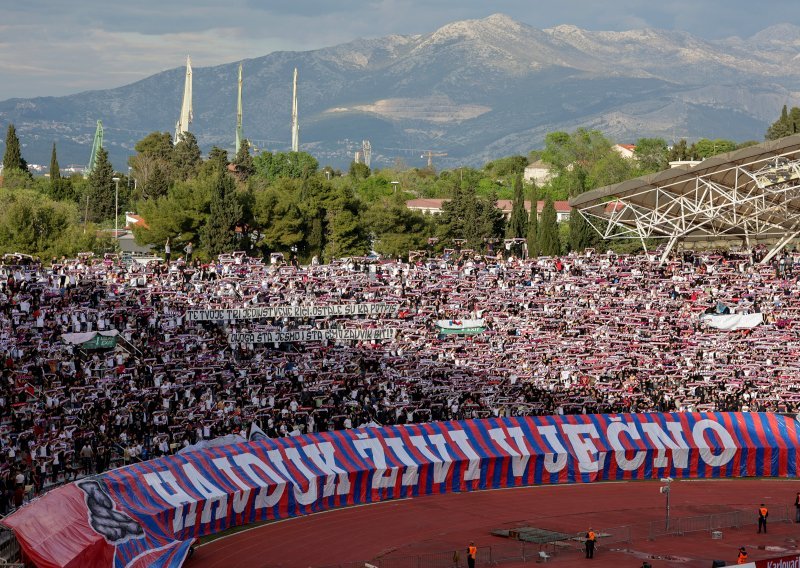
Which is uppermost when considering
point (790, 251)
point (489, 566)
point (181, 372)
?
point (790, 251)

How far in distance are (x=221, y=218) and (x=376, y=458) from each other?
34.5m

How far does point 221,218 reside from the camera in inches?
2931

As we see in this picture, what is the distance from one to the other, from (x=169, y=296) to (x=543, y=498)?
20880mm

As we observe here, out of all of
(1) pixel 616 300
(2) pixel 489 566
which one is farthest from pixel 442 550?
(1) pixel 616 300

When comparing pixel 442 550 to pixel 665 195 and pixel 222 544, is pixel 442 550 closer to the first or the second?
pixel 222 544

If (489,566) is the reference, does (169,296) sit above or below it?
above

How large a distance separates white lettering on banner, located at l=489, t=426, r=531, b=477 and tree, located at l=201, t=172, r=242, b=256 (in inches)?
1312

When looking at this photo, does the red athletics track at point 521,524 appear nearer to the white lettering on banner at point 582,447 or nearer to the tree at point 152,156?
the white lettering on banner at point 582,447

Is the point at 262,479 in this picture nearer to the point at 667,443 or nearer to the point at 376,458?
the point at 376,458

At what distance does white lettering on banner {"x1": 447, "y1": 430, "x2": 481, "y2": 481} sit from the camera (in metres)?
44.9

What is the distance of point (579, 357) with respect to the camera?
188 feet

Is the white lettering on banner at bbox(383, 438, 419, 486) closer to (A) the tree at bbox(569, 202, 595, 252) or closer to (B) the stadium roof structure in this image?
(B) the stadium roof structure

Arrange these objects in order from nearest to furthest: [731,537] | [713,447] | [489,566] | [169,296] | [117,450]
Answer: [489,566] → [731,537] → [117,450] → [713,447] → [169,296]

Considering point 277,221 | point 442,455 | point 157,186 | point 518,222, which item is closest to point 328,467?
point 442,455
